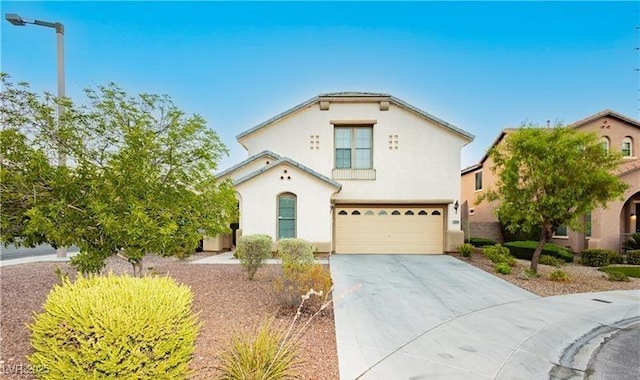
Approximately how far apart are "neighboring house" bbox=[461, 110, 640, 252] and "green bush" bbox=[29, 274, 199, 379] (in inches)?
631

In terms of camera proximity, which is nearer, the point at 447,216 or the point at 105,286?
the point at 105,286

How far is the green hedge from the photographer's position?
1623 cm

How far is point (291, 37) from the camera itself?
15688 mm

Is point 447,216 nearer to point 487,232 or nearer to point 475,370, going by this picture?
point 487,232

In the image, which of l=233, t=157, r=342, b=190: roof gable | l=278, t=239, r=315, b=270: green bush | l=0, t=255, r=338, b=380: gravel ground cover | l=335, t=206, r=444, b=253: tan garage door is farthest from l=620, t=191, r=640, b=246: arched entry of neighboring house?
l=0, t=255, r=338, b=380: gravel ground cover

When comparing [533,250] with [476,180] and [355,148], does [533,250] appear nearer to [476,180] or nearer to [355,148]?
[476,180]

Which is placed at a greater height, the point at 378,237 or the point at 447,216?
the point at 447,216

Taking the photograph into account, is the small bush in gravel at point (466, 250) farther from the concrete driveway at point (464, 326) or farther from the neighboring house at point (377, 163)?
the concrete driveway at point (464, 326)

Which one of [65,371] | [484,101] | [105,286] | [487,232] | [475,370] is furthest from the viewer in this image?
[487,232]

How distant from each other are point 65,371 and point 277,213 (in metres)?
12.0

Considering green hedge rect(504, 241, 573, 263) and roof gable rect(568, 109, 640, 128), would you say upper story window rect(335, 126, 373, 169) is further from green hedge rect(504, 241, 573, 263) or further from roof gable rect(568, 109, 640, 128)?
roof gable rect(568, 109, 640, 128)

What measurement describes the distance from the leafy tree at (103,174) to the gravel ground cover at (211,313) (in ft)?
4.87

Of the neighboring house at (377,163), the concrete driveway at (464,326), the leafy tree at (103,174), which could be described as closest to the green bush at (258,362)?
the concrete driveway at (464,326)

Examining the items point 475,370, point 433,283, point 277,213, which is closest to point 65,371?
point 475,370
